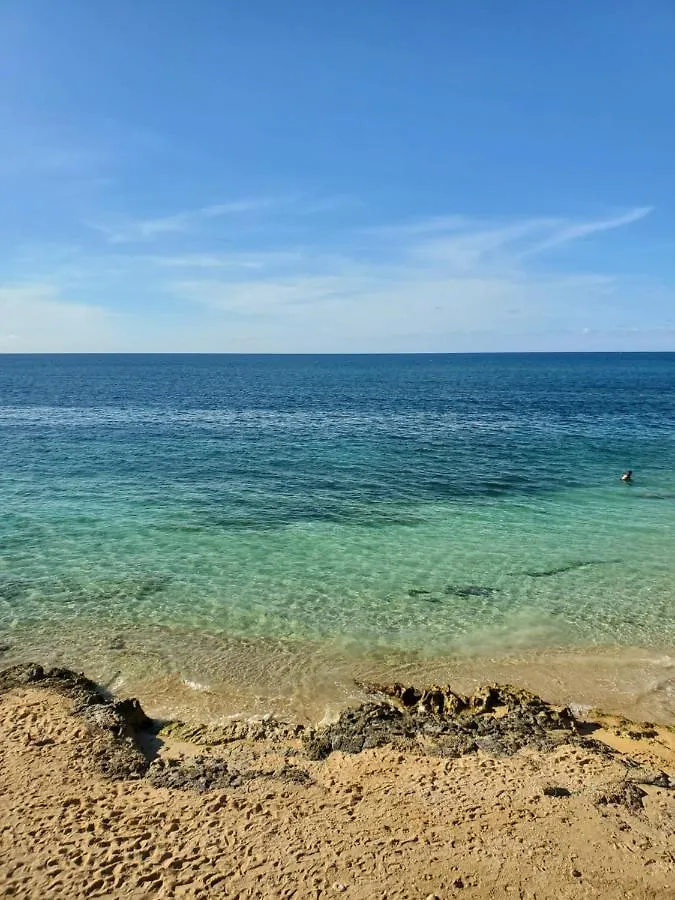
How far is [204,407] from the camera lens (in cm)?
8325

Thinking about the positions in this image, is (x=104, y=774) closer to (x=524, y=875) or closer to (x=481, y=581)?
(x=524, y=875)

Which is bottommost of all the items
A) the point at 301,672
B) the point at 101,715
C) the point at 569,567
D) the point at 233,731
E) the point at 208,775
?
the point at 301,672

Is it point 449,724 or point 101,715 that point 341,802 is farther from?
point 101,715

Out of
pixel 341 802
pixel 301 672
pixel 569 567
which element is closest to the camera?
pixel 341 802

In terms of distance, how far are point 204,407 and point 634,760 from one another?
76.4 metres

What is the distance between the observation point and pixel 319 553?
2595 cm

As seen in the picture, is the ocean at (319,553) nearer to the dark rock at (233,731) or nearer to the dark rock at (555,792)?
the dark rock at (233,731)

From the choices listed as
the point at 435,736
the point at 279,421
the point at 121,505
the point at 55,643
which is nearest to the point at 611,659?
the point at 435,736

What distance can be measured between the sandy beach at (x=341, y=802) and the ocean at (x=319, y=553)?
7.80 feet

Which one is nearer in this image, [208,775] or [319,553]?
[208,775]

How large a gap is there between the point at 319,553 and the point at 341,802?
587 inches

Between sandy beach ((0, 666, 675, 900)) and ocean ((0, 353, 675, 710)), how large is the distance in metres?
2.38

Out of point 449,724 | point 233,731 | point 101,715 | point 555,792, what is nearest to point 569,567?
point 449,724

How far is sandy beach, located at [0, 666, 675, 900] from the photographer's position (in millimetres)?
9531
